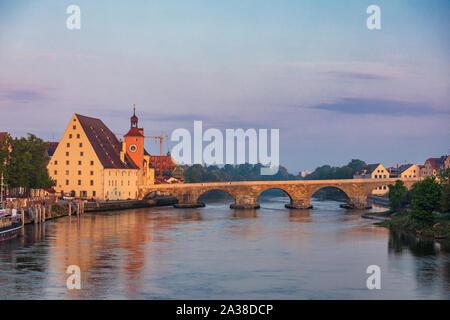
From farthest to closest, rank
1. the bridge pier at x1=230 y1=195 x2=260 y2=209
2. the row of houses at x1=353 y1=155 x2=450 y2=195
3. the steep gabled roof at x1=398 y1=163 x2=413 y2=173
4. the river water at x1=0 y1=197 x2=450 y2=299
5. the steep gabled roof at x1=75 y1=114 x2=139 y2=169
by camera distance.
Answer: the steep gabled roof at x1=398 y1=163 x2=413 y2=173, the row of houses at x1=353 y1=155 x2=450 y2=195, the bridge pier at x1=230 y1=195 x2=260 y2=209, the steep gabled roof at x1=75 y1=114 x2=139 y2=169, the river water at x1=0 y1=197 x2=450 y2=299

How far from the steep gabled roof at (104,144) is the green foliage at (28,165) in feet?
42.2

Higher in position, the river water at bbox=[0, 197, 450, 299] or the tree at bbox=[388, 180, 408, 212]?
the tree at bbox=[388, 180, 408, 212]

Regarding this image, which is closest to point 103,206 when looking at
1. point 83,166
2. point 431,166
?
point 83,166

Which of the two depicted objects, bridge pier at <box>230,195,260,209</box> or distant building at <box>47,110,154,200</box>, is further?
bridge pier at <box>230,195,260,209</box>

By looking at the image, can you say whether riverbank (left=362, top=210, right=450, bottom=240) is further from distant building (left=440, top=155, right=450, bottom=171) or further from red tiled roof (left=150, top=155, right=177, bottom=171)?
red tiled roof (left=150, top=155, right=177, bottom=171)

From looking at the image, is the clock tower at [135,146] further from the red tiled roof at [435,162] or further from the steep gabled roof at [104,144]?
the red tiled roof at [435,162]

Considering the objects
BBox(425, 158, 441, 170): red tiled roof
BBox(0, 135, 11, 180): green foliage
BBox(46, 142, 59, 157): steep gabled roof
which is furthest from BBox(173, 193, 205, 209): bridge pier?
BBox(425, 158, 441, 170): red tiled roof

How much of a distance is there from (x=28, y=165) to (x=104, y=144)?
3072 centimetres

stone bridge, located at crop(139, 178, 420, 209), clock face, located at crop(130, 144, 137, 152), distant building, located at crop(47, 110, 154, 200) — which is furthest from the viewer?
clock face, located at crop(130, 144, 137, 152)

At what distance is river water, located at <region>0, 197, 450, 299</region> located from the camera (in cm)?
4047

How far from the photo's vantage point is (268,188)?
120812mm

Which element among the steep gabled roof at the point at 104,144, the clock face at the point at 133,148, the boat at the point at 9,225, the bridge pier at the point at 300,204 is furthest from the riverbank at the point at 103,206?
the bridge pier at the point at 300,204

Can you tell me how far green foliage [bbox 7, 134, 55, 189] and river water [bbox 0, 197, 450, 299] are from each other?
9.67 metres
